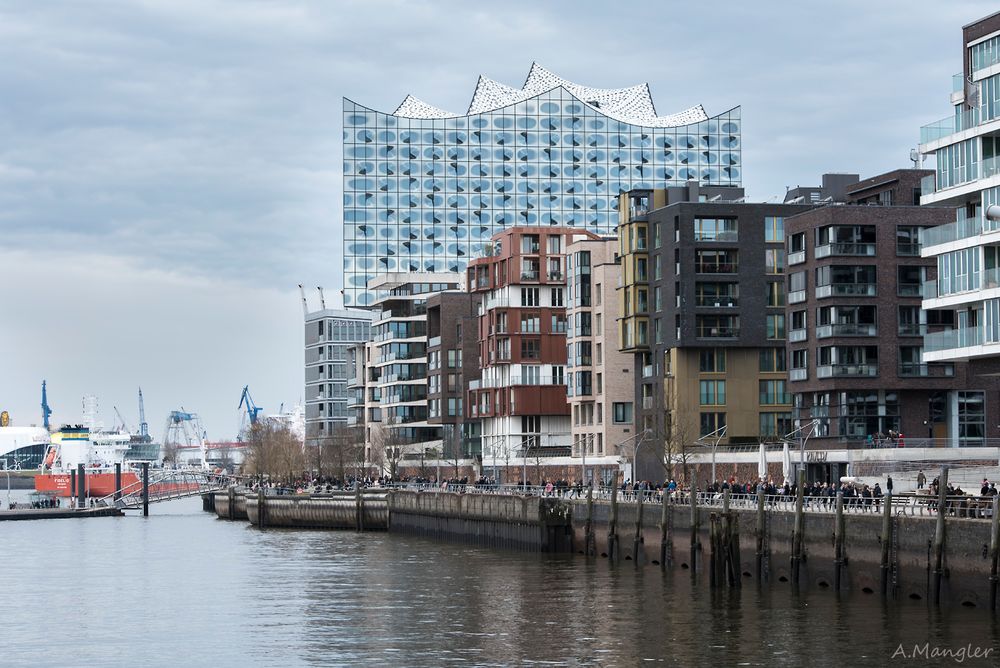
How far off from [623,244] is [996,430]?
42592mm

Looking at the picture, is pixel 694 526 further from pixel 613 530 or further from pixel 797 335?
pixel 797 335

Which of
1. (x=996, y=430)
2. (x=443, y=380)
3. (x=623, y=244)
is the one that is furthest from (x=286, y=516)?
(x=996, y=430)

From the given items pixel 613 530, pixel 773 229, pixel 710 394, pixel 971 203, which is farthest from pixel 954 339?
pixel 773 229

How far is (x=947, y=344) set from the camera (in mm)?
77562

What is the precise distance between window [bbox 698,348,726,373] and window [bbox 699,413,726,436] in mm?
3168

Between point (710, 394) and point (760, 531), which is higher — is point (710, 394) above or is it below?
above

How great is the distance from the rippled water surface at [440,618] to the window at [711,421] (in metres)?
28.3

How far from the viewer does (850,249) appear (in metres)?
106

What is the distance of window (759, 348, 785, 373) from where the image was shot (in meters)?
121

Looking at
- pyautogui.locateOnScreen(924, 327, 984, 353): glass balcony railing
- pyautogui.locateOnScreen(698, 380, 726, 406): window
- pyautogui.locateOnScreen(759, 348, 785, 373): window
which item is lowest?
pyautogui.locateOnScreen(698, 380, 726, 406): window

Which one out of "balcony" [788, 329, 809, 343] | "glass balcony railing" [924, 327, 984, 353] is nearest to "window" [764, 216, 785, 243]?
"balcony" [788, 329, 809, 343]

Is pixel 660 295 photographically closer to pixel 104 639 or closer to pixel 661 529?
pixel 661 529

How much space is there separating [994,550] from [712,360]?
7161 cm

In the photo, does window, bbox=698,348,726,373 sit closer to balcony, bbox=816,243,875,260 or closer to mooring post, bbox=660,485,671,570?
balcony, bbox=816,243,875,260
